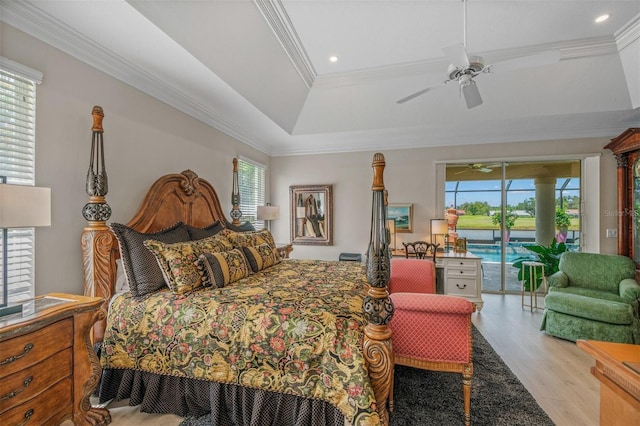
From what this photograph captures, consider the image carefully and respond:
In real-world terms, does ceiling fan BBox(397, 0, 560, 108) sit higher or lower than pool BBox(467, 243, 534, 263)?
higher

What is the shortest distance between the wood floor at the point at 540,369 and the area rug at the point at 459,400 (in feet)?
0.34

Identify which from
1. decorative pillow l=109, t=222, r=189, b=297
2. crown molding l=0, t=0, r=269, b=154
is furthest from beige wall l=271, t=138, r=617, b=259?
decorative pillow l=109, t=222, r=189, b=297

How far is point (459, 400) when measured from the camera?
7.11ft

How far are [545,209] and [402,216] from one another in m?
2.42

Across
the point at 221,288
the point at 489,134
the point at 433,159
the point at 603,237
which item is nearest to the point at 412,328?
the point at 221,288

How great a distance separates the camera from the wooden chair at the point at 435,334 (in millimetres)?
1900

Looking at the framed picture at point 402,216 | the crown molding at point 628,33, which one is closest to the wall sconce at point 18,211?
the framed picture at point 402,216

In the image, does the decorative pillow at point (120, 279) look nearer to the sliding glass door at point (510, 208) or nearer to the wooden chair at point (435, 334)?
the wooden chair at point (435, 334)

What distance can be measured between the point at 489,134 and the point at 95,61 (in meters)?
5.27

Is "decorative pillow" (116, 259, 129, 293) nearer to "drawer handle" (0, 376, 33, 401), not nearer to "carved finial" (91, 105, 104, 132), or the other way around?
"drawer handle" (0, 376, 33, 401)

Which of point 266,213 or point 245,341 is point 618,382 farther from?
point 266,213

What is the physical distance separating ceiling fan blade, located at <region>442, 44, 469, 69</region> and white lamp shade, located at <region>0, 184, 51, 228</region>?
276 centimetres

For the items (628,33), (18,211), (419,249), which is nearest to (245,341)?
(18,211)

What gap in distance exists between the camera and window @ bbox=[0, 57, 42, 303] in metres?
1.82
